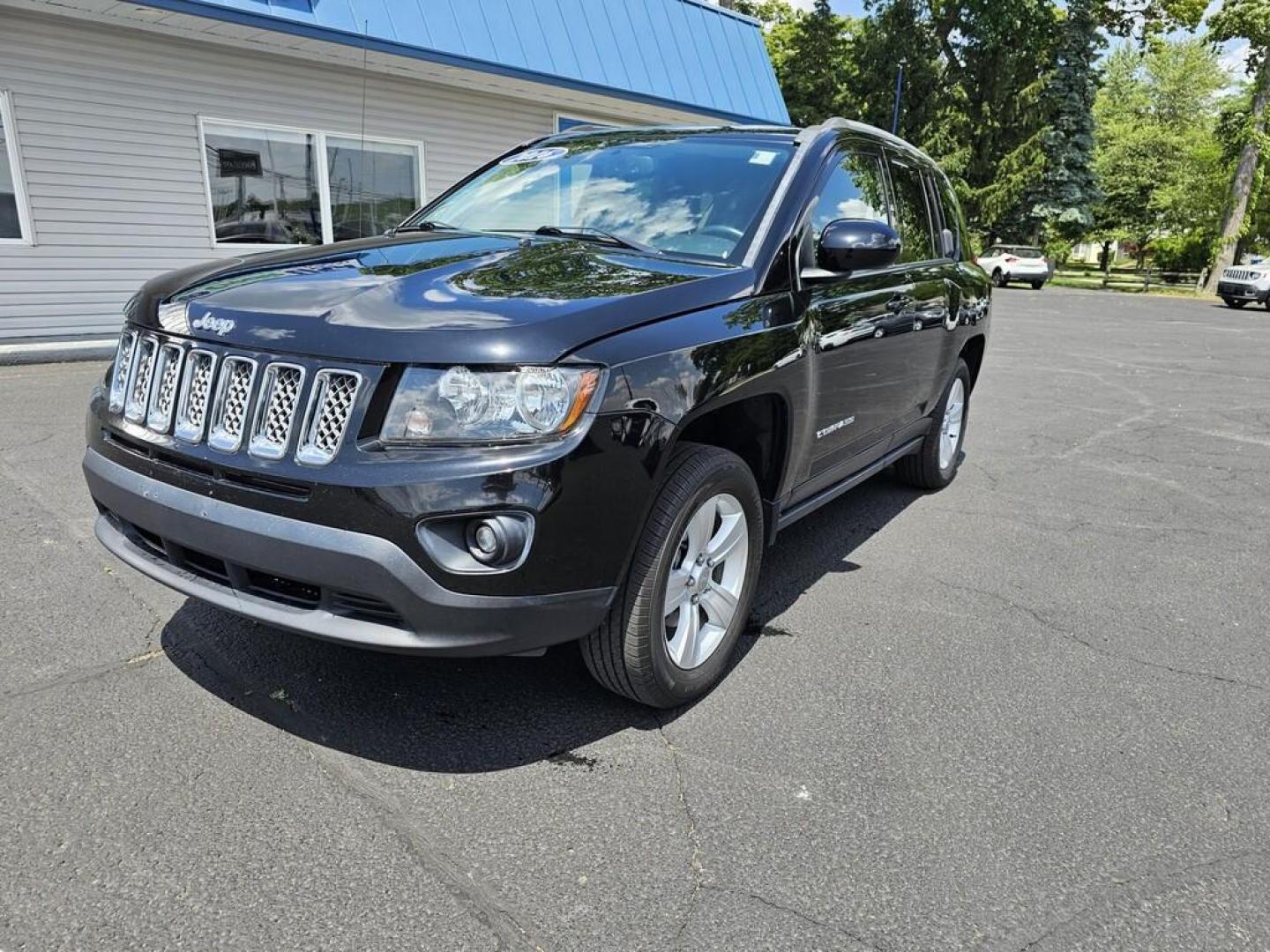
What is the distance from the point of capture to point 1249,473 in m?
6.53

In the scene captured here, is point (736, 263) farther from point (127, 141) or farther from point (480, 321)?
point (127, 141)

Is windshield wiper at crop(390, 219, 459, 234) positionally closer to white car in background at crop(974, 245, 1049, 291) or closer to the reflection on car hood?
the reflection on car hood

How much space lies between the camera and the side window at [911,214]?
4.53 meters

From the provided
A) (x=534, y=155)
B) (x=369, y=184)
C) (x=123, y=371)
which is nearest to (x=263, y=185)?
(x=369, y=184)

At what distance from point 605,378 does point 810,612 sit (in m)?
1.87

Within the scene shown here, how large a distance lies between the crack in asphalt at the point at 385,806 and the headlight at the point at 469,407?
39.0 inches

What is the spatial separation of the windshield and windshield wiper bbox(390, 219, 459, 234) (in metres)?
0.02

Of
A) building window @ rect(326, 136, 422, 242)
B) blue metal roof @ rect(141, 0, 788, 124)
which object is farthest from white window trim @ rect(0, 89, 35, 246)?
building window @ rect(326, 136, 422, 242)

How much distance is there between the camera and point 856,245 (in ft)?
10.5

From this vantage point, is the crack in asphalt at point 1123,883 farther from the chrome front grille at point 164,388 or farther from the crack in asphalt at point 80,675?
the crack in asphalt at point 80,675

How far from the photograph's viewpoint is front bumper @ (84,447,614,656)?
226 cm

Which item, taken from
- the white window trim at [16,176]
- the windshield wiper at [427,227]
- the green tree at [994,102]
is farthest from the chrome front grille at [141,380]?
the green tree at [994,102]

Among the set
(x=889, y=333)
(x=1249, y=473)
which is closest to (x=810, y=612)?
(x=889, y=333)

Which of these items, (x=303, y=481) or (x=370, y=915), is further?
(x=303, y=481)
